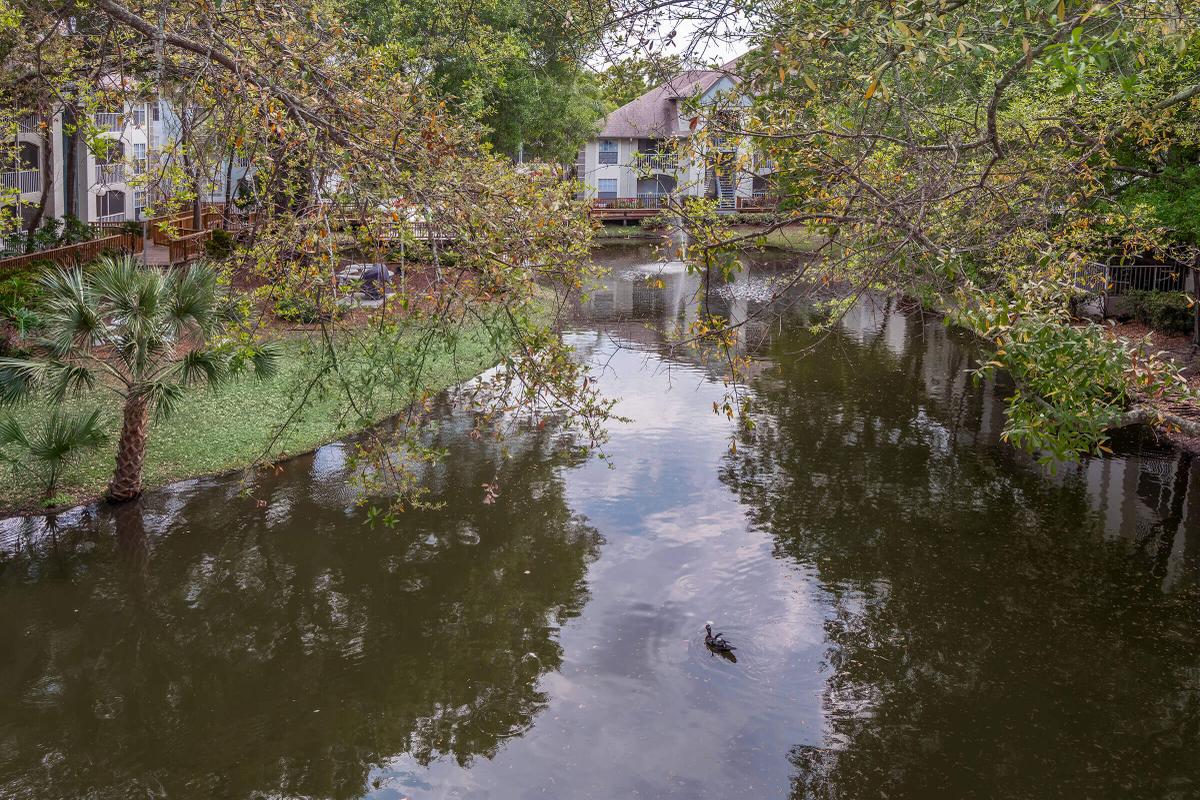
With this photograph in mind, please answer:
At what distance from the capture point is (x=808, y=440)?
18125 millimetres

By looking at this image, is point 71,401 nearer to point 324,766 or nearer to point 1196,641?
point 324,766

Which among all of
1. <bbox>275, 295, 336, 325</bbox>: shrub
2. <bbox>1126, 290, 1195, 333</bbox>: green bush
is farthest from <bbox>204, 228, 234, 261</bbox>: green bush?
<bbox>1126, 290, 1195, 333</bbox>: green bush

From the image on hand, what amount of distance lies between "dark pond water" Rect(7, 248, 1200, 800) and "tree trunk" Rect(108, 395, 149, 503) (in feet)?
1.21

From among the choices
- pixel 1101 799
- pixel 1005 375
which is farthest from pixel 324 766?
pixel 1005 375

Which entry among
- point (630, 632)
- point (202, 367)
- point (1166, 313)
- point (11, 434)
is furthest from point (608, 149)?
point (630, 632)

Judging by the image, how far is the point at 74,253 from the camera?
923 inches

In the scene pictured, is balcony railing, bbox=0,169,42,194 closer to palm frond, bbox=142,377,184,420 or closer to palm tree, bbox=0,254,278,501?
palm tree, bbox=0,254,278,501

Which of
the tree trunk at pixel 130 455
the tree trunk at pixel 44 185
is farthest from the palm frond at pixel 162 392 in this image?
the tree trunk at pixel 44 185

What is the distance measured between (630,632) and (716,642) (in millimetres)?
1071

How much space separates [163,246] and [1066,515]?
1010 inches

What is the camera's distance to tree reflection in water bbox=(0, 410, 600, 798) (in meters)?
9.12

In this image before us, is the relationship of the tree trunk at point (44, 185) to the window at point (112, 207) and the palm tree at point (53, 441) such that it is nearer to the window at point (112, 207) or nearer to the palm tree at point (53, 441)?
the window at point (112, 207)

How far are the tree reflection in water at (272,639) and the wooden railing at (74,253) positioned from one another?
32.3 feet

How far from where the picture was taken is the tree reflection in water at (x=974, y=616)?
9.04 metres
